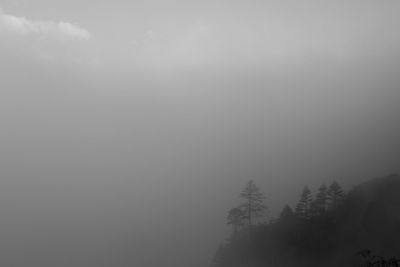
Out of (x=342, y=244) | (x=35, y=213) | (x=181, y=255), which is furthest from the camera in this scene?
(x=35, y=213)

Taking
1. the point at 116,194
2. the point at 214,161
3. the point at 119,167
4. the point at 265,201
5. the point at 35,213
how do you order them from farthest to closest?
the point at 119,167 < the point at 214,161 < the point at 116,194 < the point at 35,213 < the point at 265,201

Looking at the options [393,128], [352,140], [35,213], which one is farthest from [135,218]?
[393,128]

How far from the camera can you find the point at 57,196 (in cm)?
16288

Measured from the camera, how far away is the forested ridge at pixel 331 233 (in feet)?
161

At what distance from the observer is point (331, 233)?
5284 centimetres

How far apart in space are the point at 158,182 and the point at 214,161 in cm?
2540

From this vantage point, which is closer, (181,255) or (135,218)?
Answer: (181,255)

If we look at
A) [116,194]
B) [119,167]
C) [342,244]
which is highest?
[119,167]

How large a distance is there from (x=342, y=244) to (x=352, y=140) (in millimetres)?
82991

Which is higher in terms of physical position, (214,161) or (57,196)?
(214,161)

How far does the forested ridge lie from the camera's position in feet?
161

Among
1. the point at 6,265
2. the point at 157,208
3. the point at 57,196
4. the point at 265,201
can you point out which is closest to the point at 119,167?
the point at 57,196

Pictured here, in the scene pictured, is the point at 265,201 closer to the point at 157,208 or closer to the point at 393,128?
the point at 157,208

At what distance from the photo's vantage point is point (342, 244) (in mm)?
50750
